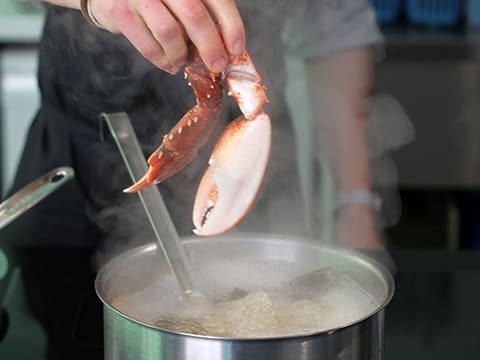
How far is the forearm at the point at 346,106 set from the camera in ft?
4.71

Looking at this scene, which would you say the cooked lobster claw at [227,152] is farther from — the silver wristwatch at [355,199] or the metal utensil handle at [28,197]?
the silver wristwatch at [355,199]

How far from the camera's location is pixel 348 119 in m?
1.45

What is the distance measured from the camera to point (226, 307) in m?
0.71

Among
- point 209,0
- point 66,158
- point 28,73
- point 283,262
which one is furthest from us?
point 28,73

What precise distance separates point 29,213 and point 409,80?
5.09 feet

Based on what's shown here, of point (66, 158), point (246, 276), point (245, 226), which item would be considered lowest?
point (245, 226)

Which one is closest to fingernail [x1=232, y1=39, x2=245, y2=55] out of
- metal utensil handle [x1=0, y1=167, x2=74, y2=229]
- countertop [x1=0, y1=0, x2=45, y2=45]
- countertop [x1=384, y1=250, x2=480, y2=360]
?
metal utensil handle [x1=0, y1=167, x2=74, y2=229]

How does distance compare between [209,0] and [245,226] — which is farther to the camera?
[245,226]

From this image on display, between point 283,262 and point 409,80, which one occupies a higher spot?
point 283,262

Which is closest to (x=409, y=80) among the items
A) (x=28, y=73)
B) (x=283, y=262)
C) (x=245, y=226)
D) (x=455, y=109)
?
(x=455, y=109)

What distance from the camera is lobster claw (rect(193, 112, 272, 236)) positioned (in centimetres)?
66

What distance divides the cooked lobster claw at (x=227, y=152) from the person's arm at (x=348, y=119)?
0.75m

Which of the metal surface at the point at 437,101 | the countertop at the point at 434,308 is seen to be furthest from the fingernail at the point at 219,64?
the metal surface at the point at 437,101

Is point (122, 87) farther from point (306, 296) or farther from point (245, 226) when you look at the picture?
point (306, 296)
